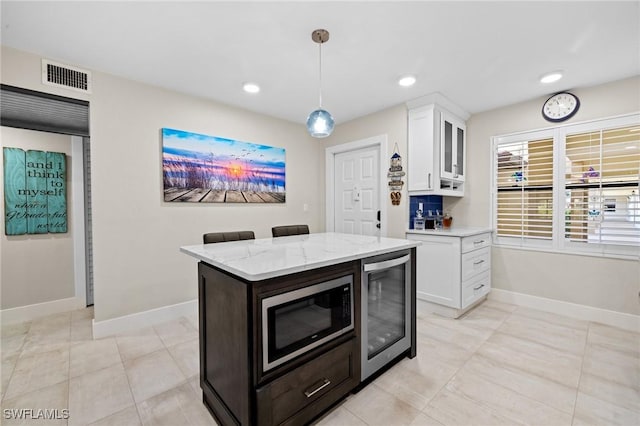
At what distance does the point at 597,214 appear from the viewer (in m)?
2.82

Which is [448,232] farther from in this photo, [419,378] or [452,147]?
[419,378]

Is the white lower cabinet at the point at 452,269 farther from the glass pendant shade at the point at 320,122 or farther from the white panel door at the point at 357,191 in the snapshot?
the glass pendant shade at the point at 320,122

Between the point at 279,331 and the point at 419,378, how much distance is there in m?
1.23

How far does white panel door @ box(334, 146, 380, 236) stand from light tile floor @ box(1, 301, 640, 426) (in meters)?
1.63

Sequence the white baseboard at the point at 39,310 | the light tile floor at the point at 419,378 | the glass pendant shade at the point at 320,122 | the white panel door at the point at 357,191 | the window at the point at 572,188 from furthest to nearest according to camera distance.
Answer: the white panel door at the point at 357,191, the white baseboard at the point at 39,310, the window at the point at 572,188, the glass pendant shade at the point at 320,122, the light tile floor at the point at 419,378

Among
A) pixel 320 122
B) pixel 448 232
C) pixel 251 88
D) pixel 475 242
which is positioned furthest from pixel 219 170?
pixel 475 242

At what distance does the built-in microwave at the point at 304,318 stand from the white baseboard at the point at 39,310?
3346 millimetres

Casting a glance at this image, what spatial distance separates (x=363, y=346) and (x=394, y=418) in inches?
15.8

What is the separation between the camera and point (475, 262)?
3.10 m

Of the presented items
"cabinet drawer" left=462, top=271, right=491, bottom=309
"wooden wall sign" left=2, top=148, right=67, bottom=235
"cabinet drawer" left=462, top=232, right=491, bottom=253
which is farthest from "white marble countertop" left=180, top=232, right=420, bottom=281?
"wooden wall sign" left=2, top=148, right=67, bottom=235

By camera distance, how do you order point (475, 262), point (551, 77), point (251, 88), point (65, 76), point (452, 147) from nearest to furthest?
point (65, 76)
point (551, 77)
point (251, 88)
point (475, 262)
point (452, 147)

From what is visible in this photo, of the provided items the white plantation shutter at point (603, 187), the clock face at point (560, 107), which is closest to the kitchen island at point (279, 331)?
the white plantation shutter at point (603, 187)

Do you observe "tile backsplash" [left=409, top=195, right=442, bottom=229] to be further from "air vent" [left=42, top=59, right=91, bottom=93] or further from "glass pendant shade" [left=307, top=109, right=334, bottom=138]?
"air vent" [left=42, top=59, right=91, bottom=93]

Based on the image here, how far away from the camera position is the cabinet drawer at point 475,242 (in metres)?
2.91
